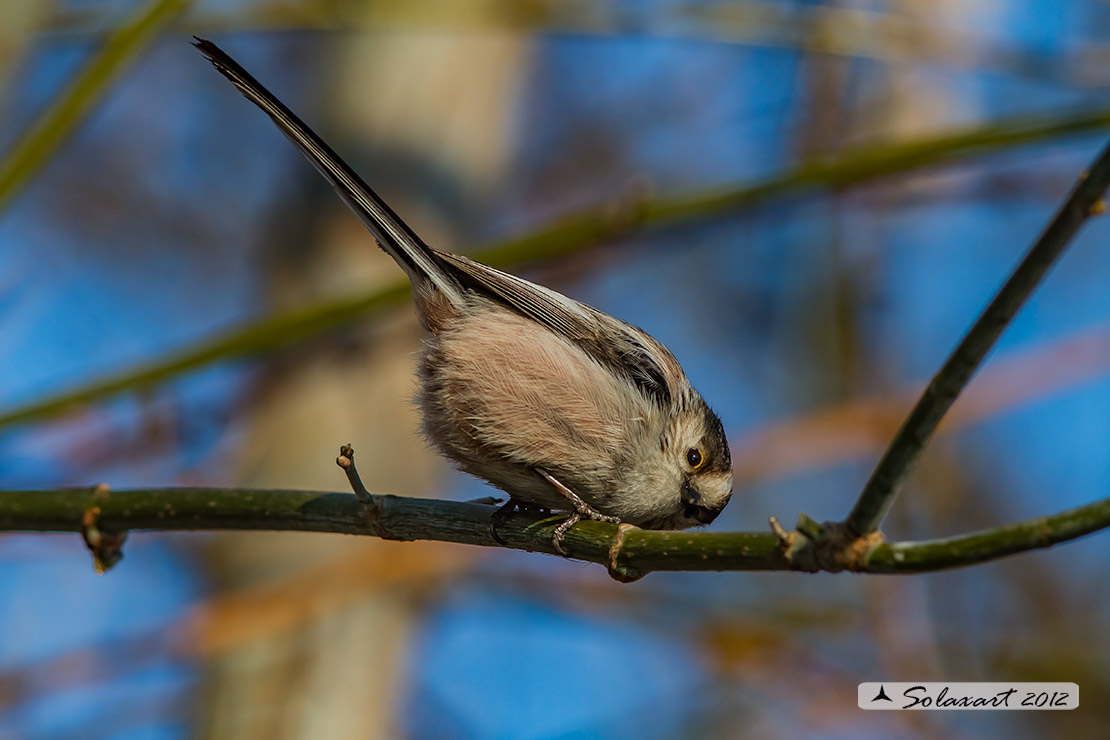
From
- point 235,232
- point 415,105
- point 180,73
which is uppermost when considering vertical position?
point 180,73

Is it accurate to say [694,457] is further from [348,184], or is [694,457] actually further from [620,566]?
[348,184]

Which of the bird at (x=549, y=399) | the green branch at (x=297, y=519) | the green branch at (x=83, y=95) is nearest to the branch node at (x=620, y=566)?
the green branch at (x=297, y=519)

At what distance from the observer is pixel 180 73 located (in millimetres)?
10141

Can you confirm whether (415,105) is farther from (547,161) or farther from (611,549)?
(611,549)

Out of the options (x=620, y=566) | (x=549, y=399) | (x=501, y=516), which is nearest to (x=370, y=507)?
(x=501, y=516)

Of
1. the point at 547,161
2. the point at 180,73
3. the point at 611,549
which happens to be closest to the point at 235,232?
the point at 180,73

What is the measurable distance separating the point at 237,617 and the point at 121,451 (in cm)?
102

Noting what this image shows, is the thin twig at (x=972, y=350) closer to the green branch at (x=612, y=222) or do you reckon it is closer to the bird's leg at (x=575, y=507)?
the bird's leg at (x=575, y=507)

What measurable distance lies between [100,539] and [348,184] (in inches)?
50.9

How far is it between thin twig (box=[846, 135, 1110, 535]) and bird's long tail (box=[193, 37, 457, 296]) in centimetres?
196

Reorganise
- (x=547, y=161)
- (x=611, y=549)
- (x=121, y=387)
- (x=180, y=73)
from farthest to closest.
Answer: (x=180, y=73), (x=547, y=161), (x=121, y=387), (x=611, y=549)

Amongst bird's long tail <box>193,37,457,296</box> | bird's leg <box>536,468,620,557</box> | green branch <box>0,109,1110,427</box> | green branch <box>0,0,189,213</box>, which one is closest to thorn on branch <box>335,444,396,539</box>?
bird's leg <box>536,468,620,557</box>

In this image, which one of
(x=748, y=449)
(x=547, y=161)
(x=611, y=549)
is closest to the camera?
(x=611, y=549)

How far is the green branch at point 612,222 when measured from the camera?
3004 mm
